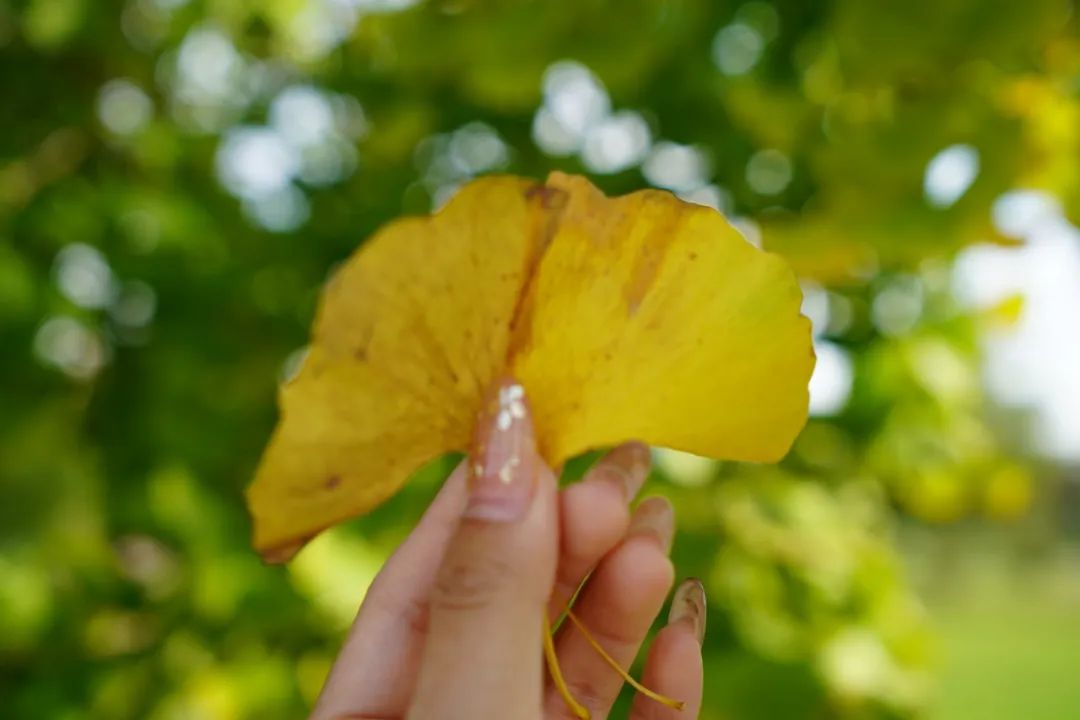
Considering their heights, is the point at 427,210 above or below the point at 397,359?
below

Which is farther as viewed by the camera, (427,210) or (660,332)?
(427,210)

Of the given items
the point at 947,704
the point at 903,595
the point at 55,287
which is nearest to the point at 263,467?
the point at 55,287

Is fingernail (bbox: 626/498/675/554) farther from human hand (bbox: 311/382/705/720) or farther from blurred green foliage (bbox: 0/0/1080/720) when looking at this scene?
blurred green foliage (bbox: 0/0/1080/720)

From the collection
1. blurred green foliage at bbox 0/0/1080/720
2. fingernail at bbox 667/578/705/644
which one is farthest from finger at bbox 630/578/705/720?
blurred green foliage at bbox 0/0/1080/720

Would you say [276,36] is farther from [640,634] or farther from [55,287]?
[640,634]

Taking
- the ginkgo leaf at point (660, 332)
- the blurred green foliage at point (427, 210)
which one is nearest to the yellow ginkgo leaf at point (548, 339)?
the ginkgo leaf at point (660, 332)

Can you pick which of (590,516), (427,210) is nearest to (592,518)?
(590,516)

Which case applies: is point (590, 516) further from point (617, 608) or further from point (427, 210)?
point (427, 210)

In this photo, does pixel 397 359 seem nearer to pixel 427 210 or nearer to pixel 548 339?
pixel 548 339
